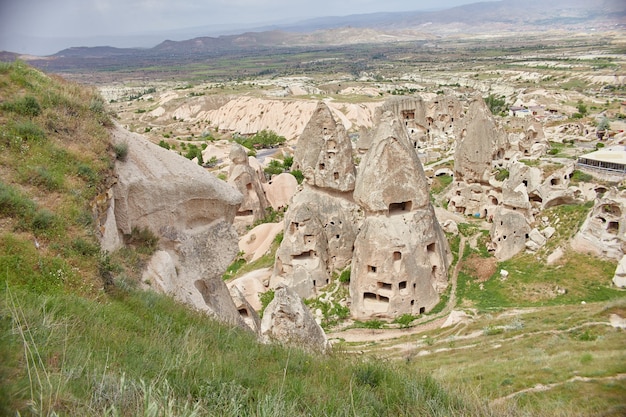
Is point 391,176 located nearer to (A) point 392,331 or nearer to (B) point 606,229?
(A) point 392,331

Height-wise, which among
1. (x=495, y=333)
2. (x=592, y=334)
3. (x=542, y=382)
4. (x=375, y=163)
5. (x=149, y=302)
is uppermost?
(x=149, y=302)

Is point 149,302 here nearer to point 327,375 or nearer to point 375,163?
point 327,375

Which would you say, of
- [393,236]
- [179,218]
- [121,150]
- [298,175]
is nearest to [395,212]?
[393,236]

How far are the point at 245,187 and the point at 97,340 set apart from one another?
76.0 feet

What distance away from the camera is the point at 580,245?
1731 centimetres

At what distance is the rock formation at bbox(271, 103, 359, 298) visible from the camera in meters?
18.5

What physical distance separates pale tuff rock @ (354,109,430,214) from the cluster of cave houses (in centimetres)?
3

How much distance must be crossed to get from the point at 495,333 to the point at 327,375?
7.64 m

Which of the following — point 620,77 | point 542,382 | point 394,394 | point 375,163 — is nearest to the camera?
point 394,394

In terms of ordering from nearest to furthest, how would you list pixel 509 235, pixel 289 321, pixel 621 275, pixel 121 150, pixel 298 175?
pixel 121 150 → pixel 289 321 → pixel 621 275 → pixel 509 235 → pixel 298 175

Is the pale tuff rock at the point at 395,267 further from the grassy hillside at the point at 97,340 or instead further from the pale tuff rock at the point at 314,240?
the grassy hillside at the point at 97,340

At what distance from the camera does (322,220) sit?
19.2m

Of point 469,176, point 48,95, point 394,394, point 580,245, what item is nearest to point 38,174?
point 48,95

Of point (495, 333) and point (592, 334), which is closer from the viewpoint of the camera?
point (592, 334)
